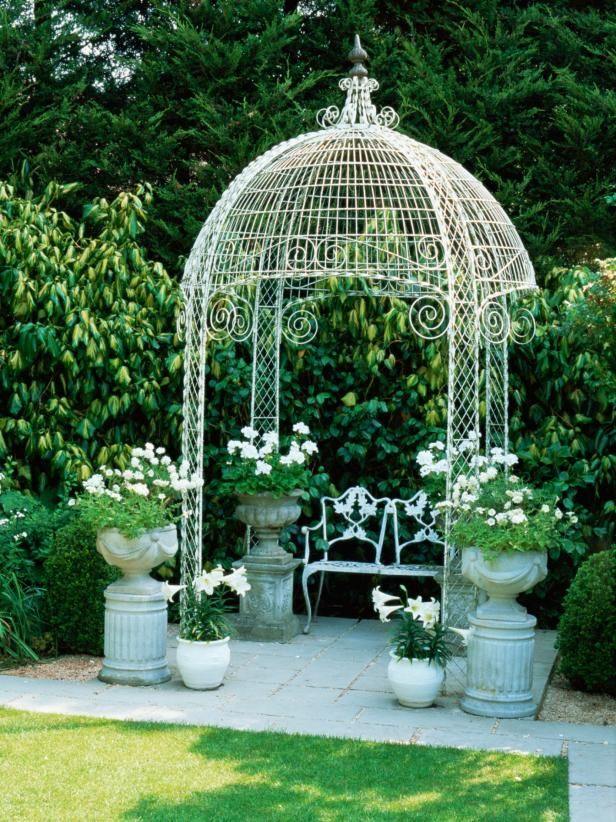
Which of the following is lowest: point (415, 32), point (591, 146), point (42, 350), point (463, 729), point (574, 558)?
point (463, 729)

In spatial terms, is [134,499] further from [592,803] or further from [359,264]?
[592,803]

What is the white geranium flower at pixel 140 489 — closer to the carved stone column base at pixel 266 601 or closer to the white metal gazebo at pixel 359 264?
the white metal gazebo at pixel 359 264

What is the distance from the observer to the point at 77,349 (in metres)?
7.56

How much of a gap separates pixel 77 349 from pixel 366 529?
2332 mm

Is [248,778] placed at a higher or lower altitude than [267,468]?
lower

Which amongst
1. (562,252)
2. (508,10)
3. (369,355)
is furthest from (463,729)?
(508,10)

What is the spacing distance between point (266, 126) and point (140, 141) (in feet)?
3.83

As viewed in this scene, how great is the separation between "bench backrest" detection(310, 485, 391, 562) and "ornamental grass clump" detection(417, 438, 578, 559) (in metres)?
1.42

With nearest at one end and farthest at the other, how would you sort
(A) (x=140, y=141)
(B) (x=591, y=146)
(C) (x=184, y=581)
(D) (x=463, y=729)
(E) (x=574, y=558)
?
(D) (x=463, y=729), (C) (x=184, y=581), (E) (x=574, y=558), (B) (x=591, y=146), (A) (x=140, y=141)

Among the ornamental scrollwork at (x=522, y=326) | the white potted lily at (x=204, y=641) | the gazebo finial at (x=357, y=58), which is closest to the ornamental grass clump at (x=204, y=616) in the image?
the white potted lily at (x=204, y=641)

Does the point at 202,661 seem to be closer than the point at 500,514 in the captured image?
No

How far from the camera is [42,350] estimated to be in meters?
7.52

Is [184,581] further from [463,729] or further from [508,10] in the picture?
[508,10]

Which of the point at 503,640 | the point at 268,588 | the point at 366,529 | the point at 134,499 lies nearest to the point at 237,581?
the point at 134,499
